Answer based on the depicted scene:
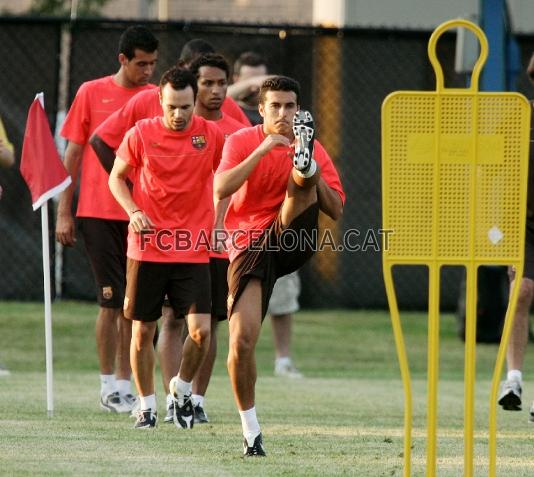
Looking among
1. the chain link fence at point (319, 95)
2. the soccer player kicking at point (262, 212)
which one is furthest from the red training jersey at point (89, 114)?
the chain link fence at point (319, 95)

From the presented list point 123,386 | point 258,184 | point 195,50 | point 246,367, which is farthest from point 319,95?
point 246,367

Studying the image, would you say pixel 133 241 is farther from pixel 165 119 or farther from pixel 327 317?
pixel 327 317

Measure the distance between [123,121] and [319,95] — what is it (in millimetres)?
6430

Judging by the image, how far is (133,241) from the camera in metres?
8.63

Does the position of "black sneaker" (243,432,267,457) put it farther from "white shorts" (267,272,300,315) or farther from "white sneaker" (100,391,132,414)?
"white shorts" (267,272,300,315)

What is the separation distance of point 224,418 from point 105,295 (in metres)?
1.22

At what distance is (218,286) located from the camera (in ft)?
30.6

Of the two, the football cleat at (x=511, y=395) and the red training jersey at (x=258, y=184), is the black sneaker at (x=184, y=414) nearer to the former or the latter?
the red training jersey at (x=258, y=184)

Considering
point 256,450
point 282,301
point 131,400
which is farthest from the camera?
point 282,301

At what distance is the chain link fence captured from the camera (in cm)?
1506

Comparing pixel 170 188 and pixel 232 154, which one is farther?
pixel 170 188

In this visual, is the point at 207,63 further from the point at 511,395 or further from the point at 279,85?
the point at 511,395

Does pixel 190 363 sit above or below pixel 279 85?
below

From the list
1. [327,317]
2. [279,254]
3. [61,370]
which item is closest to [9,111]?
[61,370]
